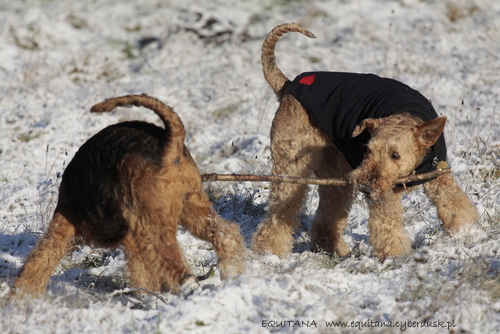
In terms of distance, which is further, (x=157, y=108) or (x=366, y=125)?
(x=366, y=125)

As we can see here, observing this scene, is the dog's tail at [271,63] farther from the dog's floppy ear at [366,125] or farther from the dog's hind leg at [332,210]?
the dog's floppy ear at [366,125]

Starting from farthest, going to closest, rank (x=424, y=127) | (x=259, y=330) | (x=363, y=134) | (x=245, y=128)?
(x=245, y=128), (x=363, y=134), (x=424, y=127), (x=259, y=330)

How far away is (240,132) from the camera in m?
7.45

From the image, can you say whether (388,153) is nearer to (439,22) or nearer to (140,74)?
(140,74)

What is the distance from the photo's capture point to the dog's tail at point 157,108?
3.08m

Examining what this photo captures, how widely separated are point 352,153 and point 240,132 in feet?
11.3

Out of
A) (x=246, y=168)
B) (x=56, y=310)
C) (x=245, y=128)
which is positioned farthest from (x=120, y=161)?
(x=245, y=128)

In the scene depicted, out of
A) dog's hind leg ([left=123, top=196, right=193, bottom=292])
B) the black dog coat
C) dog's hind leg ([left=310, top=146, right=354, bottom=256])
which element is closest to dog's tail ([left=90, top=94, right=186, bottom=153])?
dog's hind leg ([left=123, top=196, right=193, bottom=292])

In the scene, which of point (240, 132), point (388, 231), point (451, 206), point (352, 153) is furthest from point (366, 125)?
point (240, 132)

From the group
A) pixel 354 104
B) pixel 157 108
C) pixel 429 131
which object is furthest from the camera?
pixel 354 104

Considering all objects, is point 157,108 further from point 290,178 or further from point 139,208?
point 290,178

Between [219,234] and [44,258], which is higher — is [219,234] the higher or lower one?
the higher one

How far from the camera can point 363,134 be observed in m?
4.08

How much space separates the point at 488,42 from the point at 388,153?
22.9ft
